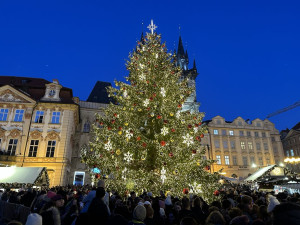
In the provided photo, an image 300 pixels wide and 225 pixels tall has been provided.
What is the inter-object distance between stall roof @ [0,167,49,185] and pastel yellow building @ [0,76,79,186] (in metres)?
11.5

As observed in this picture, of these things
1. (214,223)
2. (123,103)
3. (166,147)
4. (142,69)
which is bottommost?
(214,223)

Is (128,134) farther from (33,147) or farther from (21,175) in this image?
(33,147)

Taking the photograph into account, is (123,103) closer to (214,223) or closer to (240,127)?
(214,223)

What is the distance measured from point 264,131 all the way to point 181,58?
117ft

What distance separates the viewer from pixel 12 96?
30.2 metres

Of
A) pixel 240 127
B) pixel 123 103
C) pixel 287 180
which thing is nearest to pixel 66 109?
pixel 123 103

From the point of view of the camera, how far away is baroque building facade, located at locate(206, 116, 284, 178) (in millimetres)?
50156

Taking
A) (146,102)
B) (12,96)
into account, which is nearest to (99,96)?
(12,96)

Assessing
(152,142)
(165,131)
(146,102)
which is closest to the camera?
(152,142)

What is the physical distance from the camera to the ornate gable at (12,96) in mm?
29938

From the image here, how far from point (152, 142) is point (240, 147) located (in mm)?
47169

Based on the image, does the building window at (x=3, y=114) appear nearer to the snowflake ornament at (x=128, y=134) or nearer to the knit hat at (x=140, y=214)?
the snowflake ornament at (x=128, y=134)

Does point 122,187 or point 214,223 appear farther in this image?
point 122,187

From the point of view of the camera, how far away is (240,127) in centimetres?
5328
